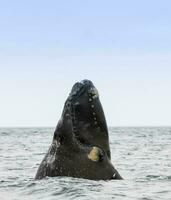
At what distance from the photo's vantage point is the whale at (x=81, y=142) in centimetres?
1114

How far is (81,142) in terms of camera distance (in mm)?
11461

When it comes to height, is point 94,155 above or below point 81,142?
below

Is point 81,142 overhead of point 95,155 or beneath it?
overhead

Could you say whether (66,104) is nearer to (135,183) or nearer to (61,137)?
(61,137)

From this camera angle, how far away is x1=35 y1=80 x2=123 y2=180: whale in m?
11.1

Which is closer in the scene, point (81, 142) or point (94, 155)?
point (94, 155)

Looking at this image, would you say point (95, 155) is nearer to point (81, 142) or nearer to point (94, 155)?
point (94, 155)

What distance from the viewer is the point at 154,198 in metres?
11.1

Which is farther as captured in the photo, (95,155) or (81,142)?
(81,142)

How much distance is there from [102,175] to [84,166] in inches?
15.2

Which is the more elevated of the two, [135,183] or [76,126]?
[76,126]

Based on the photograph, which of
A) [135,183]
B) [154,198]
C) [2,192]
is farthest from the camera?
[135,183]

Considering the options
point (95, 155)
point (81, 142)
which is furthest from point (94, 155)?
point (81, 142)

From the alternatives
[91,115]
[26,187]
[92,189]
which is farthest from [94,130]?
[26,187]
